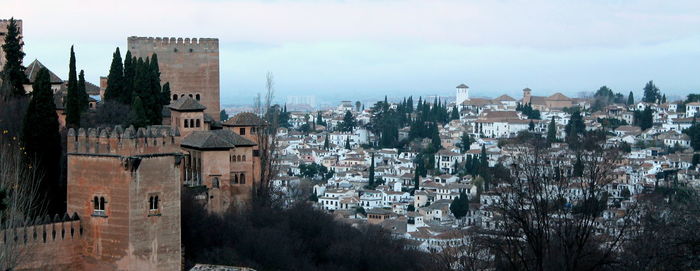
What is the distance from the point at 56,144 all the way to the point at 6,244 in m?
5.34

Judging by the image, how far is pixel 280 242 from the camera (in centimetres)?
2753

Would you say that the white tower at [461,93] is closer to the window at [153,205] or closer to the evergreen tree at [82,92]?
the evergreen tree at [82,92]

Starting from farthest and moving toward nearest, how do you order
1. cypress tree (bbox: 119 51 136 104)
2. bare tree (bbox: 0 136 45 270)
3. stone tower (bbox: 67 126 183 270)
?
cypress tree (bbox: 119 51 136 104) < stone tower (bbox: 67 126 183 270) < bare tree (bbox: 0 136 45 270)

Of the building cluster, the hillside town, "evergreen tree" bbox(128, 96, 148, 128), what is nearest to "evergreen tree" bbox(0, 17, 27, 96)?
the hillside town

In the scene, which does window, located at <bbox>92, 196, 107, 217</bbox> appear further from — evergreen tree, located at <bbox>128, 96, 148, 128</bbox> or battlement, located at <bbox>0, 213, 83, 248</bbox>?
evergreen tree, located at <bbox>128, 96, 148, 128</bbox>

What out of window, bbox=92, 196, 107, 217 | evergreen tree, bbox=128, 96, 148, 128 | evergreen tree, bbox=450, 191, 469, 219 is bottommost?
evergreen tree, bbox=450, 191, 469, 219

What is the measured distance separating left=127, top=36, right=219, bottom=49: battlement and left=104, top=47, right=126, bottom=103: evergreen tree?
3562mm

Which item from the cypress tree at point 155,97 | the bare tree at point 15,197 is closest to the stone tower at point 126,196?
the bare tree at point 15,197

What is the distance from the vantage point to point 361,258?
3105 cm

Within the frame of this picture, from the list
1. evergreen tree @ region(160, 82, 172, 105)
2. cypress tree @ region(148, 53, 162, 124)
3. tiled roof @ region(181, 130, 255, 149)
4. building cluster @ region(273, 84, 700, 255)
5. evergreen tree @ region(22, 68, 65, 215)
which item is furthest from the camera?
building cluster @ region(273, 84, 700, 255)

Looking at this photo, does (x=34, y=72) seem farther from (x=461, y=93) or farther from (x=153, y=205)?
(x=461, y=93)

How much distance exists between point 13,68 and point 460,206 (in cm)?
5214

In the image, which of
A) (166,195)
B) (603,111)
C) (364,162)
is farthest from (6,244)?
(603,111)

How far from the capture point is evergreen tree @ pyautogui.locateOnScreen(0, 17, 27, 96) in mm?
26297
